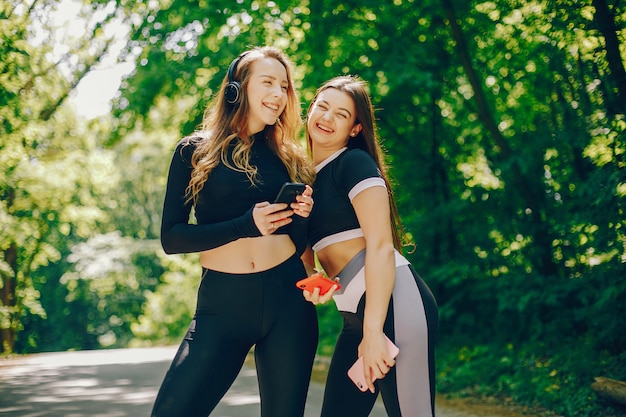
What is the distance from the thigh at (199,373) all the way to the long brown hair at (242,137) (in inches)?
22.6

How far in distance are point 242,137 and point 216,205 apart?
0.37 metres

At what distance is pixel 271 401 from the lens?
106 inches

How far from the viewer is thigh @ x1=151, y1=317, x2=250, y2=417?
8.34 ft

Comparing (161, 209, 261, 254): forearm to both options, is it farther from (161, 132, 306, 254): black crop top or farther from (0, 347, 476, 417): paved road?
(0, 347, 476, 417): paved road

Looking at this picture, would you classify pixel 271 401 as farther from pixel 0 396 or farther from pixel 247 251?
pixel 0 396

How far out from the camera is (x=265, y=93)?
2.97 meters

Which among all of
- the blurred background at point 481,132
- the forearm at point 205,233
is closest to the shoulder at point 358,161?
the forearm at point 205,233

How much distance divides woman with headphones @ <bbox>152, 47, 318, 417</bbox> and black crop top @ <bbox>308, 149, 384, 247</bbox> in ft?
0.28

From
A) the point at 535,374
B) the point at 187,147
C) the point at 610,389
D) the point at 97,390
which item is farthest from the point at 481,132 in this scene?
the point at 187,147

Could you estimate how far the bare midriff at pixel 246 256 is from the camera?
Answer: 277cm

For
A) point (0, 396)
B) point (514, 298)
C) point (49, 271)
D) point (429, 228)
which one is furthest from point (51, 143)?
point (49, 271)

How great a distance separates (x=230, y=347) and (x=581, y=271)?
5.71 metres

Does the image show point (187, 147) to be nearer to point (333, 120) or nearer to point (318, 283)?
point (333, 120)

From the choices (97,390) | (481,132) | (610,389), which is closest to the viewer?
(610,389)
